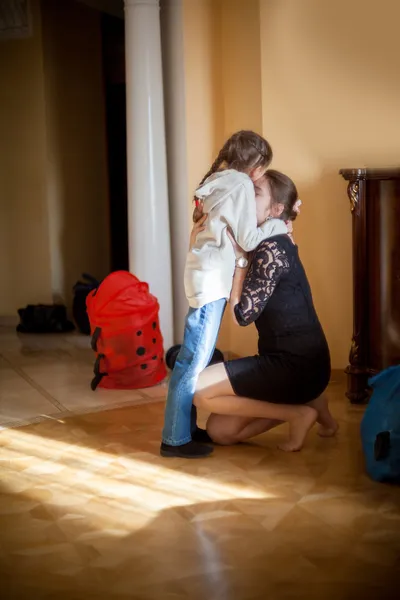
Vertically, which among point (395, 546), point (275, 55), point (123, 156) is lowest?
point (395, 546)

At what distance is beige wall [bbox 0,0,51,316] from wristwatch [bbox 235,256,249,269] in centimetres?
318

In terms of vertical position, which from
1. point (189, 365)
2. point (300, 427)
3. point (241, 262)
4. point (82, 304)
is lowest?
point (300, 427)

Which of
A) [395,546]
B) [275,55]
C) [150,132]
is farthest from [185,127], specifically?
[395,546]

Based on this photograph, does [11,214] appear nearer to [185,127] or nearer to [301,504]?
[185,127]

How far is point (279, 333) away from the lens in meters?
3.04

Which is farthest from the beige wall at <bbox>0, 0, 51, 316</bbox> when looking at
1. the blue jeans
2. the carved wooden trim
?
the blue jeans

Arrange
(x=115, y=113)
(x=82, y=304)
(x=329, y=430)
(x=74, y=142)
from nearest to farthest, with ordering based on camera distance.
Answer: (x=329, y=430)
(x=82, y=304)
(x=74, y=142)
(x=115, y=113)

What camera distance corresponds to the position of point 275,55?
4.18 m

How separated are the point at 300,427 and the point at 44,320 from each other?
294 cm

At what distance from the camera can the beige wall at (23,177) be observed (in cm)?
586

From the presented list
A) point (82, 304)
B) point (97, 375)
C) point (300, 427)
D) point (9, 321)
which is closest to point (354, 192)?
point (300, 427)

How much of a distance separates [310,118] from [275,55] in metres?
0.35

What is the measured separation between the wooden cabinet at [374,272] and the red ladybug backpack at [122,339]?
3.21ft

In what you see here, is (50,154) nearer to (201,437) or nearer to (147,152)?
(147,152)
